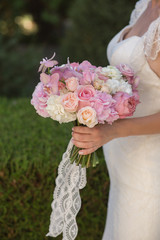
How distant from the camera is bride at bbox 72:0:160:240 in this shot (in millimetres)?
1742

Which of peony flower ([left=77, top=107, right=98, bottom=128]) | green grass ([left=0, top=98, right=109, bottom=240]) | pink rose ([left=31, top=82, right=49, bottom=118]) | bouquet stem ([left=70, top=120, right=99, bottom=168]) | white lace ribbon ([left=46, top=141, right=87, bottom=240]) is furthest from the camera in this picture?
green grass ([left=0, top=98, right=109, bottom=240])

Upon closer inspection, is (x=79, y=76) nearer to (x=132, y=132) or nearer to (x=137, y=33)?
(x=132, y=132)

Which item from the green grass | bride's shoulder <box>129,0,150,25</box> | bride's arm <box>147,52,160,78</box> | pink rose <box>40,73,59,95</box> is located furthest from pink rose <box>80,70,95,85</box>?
the green grass

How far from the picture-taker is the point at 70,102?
5.26 ft

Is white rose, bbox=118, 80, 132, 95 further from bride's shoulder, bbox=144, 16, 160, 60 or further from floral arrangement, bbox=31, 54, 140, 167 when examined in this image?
bride's shoulder, bbox=144, 16, 160, 60

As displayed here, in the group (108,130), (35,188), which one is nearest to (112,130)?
(108,130)

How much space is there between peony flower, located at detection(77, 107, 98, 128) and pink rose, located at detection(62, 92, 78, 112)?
3 centimetres

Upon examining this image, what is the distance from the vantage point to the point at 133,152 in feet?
6.78

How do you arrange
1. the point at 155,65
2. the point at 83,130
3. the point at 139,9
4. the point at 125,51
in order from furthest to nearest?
1. the point at 139,9
2. the point at 125,51
3. the point at 155,65
4. the point at 83,130

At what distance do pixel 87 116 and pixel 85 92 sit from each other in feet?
0.39

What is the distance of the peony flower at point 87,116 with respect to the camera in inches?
62.5

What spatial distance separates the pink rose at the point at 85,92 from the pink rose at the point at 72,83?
0.02 metres

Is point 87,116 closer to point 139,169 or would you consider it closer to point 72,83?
point 72,83

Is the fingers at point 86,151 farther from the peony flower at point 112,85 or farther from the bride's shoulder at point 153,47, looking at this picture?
the bride's shoulder at point 153,47
